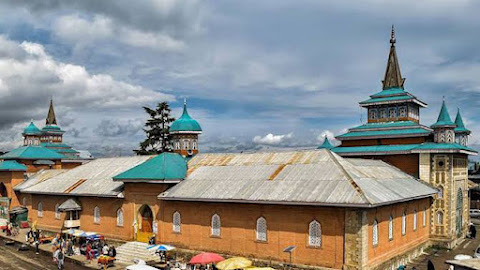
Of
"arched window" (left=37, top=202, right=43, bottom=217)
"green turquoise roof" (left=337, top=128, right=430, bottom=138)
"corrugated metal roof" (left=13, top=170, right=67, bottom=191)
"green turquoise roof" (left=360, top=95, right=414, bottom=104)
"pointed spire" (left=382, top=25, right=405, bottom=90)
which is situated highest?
"pointed spire" (left=382, top=25, right=405, bottom=90)

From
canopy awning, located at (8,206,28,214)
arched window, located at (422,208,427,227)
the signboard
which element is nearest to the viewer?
arched window, located at (422,208,427,227)

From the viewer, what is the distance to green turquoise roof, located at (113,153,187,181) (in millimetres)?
35375

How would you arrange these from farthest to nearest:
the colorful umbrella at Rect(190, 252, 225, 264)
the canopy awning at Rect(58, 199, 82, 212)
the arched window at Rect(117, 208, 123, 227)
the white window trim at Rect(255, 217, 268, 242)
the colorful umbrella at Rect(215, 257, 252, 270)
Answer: the canopy awning at Rect(58, 199, 82, 212)
the arched window at Rect(117, 208, 123, 227)
the white window trim at Rect(255, 217, 268, 242)
the colorful umbrella at Rect(190, 252, 225, 264)
the colorful umbrella at Rect(215, 257, 252, 270)

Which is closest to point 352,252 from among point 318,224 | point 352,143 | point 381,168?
point 318,224

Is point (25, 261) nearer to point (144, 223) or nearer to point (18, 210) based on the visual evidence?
point (144, 223)

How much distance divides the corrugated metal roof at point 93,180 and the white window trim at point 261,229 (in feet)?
46.0

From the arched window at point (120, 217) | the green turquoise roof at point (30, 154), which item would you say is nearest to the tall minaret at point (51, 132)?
the green turquoise roof at point (30, 154)

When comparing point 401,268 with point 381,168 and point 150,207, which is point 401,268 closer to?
point 381,168

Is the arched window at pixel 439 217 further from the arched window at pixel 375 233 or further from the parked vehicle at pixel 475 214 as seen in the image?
the parked vehicle at pixel 475 214

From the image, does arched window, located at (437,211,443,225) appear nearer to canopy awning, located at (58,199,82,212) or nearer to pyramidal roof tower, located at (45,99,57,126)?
canopy awning, located at (58,199,82,212)

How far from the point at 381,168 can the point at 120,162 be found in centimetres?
2655

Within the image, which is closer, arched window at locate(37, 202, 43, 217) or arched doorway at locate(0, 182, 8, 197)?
arched window at locate(37, 202, 43, 217)

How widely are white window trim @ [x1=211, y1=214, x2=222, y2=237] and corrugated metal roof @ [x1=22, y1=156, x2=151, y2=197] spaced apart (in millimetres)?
10119

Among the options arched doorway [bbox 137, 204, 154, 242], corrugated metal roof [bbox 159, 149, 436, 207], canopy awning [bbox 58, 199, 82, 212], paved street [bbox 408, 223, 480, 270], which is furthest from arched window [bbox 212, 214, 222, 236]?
canopy awning [bbox 58, 199, 82, 212]
